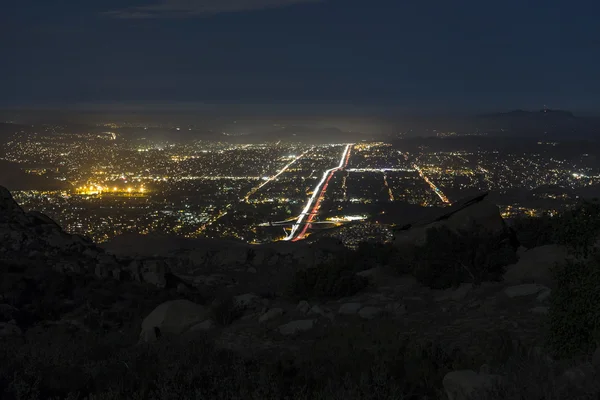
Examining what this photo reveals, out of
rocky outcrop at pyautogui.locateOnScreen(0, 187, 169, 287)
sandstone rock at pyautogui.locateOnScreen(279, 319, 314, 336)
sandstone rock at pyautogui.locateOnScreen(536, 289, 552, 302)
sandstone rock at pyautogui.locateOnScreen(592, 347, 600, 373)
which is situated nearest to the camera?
sandstone rock at pyautogui.locateOnScreen(592, 347, 600, 373)

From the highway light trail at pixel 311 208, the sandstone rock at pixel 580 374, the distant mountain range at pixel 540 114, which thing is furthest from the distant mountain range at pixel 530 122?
the sandstone rock at pixel 580 374

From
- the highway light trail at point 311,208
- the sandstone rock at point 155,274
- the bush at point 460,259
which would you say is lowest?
the highway light trail at point 311,208

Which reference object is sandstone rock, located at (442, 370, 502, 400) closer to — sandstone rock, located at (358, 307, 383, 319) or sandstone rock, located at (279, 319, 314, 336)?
sandstone rock, located at (279, 319, 314, 336)

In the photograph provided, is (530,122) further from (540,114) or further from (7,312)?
(7,312)

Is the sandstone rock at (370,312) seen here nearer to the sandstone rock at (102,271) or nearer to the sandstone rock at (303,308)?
the sandstone rock at (303,308)

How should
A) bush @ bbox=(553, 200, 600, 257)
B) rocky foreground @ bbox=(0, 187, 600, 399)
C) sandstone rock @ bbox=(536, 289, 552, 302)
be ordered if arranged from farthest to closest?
sandstone rock @ bbox=(536, 289, 552, 302), bush @ bbox=(553, 200, 600, 257), rocky foreground @ bbox=(0, 187, 600, 399)

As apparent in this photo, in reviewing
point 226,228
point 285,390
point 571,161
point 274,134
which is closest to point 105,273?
point 285,390

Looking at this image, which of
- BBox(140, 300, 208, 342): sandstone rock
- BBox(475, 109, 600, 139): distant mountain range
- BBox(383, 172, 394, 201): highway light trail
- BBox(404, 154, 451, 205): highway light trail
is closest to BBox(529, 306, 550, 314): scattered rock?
BBox(140, 300, 208, 342): sandstone rock
